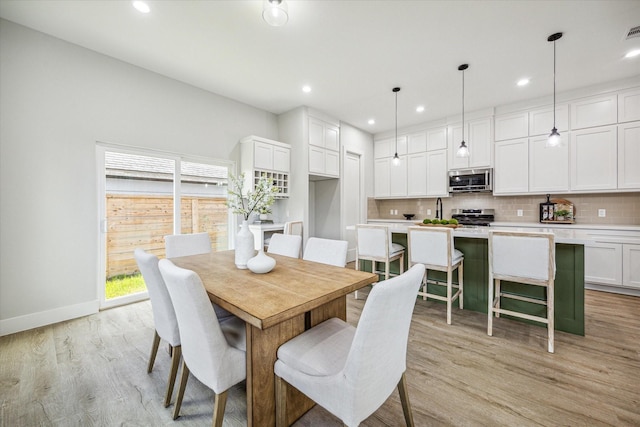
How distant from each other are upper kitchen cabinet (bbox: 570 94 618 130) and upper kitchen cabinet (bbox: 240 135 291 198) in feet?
14.5

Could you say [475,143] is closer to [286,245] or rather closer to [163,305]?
[286,245]

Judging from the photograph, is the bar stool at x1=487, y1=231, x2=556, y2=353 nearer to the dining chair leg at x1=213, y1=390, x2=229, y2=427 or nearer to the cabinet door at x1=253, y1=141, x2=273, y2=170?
the dining chair leg at x1=213, y1=390, x2=229, y2=427

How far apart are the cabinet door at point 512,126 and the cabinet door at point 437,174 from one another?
35.5 inches

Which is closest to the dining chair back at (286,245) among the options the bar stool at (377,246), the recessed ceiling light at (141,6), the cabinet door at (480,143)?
the bar stool at (377,246)

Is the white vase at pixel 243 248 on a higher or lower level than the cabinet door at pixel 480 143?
lower

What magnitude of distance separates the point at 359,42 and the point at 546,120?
3421mm

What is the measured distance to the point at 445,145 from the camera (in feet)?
16.3

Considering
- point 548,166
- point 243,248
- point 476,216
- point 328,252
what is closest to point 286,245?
point 328,252

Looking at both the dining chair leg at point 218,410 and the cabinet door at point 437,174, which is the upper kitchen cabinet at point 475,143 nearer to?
the cabinet door at point 437,174

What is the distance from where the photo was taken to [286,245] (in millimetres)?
2535

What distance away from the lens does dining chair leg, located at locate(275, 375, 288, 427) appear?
48.8 inches

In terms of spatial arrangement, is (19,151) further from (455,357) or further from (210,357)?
(455,357)

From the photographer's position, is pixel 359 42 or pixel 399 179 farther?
pixel 399 179

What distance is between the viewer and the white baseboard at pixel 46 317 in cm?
242
